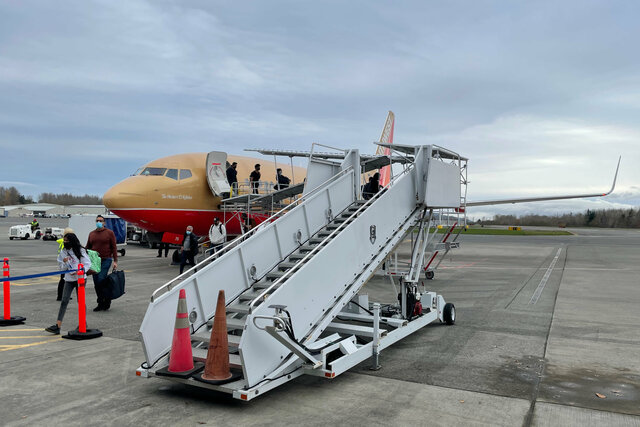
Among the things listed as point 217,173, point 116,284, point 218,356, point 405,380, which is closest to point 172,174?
point 217,173

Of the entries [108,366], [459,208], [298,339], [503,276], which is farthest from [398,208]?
[503,276]

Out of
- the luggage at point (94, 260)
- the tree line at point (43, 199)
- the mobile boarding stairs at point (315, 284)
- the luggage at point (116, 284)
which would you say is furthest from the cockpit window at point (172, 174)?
the tree line at point (43, 199)

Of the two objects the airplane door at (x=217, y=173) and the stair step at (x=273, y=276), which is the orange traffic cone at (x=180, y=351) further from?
the airplane door at (x=217, y=173)

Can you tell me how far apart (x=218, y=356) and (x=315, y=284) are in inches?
64.4

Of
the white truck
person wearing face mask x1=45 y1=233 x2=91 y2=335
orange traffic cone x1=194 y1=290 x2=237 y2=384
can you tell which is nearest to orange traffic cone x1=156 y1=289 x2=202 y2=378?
orange traffic cone x1=194 y1=290 x2=237 y2=384

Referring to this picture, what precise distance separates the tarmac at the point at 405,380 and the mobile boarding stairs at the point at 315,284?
0.32 m

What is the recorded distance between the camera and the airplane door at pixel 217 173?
18.0 m

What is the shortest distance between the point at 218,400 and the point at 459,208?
6.72 metres

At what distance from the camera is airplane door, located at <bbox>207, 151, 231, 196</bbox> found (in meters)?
18.0

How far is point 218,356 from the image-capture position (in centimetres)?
523

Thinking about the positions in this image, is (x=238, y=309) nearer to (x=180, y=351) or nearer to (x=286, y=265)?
(x=180, y=351)

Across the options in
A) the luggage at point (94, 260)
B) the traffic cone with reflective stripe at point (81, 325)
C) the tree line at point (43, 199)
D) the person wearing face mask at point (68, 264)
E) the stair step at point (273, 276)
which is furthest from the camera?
the tree line at point (43, 199)

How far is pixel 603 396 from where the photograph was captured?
5.65 m

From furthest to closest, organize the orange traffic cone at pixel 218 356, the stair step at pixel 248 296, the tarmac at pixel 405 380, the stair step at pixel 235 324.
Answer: the stair step at pixel 248 296 → the stair step at pixel 235 324 → the orange traffic cone at pixel 218 356 → the tarmac at pixel 405 380
